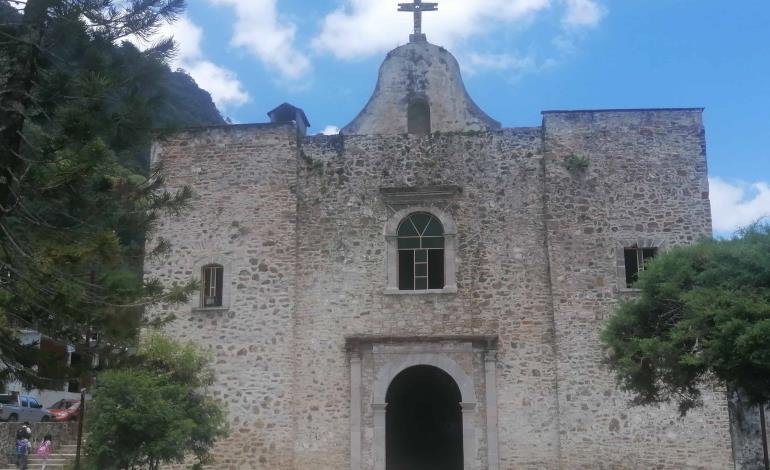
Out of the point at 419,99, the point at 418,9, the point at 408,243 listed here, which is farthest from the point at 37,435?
the point at 418,9

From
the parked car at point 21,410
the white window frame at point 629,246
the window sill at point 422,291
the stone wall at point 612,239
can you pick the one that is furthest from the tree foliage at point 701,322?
the parked car at point 21,410

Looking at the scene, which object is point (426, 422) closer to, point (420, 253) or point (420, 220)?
point (420, 253)

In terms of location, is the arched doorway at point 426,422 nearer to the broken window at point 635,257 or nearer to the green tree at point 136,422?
the broken window at point 635,257

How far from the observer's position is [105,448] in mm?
12406

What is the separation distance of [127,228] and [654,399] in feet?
24.5

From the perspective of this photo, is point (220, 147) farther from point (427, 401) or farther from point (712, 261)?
point (712, 261)

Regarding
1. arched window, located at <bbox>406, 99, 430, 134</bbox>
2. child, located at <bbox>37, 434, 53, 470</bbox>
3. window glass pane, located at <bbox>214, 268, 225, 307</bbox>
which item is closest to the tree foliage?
arched window, located at <bbox>406, 99, 430, 134</bbox>

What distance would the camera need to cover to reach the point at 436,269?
16422 mm

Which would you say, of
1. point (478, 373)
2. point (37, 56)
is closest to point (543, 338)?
point (478, 373)

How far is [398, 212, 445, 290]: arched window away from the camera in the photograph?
1631cm

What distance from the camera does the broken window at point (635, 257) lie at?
1591cm

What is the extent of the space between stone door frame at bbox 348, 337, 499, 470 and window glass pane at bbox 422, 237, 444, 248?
1.91 metres

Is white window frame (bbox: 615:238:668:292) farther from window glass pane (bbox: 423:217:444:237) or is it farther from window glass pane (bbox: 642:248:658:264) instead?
window glass pane (bbox: 423:217:444:237)

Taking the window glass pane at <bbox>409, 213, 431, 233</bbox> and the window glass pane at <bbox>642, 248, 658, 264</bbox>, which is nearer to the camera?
the window glass pane at <bbox>642, 248, 658, 264</bbox>
